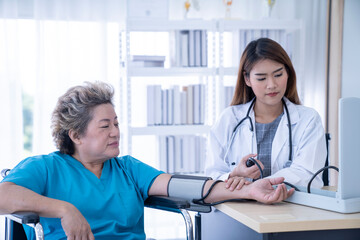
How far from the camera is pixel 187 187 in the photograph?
1.65 m

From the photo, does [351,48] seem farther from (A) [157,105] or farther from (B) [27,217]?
(B) [27,217]

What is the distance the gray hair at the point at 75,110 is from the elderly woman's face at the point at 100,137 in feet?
0.07

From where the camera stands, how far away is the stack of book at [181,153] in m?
3.29

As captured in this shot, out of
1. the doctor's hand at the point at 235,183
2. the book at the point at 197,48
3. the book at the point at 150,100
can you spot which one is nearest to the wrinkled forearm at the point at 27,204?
the doctor's hand at the point at 235,183

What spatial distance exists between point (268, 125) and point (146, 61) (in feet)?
4.83

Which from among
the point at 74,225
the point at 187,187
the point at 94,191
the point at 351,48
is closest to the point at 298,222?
the point at 187,187

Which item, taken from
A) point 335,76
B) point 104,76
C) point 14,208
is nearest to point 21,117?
point 104,76

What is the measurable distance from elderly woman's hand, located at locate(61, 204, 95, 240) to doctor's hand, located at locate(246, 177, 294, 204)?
1.80ft

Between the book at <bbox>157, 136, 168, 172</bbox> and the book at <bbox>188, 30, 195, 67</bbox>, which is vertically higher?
the book at <bbox>188, 30, 195, 67</bbox>

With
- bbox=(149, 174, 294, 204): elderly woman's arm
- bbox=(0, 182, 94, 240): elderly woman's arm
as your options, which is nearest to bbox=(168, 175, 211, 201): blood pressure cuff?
bbox=(149, 174, 294, 204): elderly woman's arm

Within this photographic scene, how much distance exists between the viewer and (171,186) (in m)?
1.69

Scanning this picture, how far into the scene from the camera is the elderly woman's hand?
137 cm

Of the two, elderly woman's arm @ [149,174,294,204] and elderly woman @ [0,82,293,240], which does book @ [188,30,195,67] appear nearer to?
elderly woman @ [0,82,293,240]

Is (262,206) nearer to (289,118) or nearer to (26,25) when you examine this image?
(289,118)
